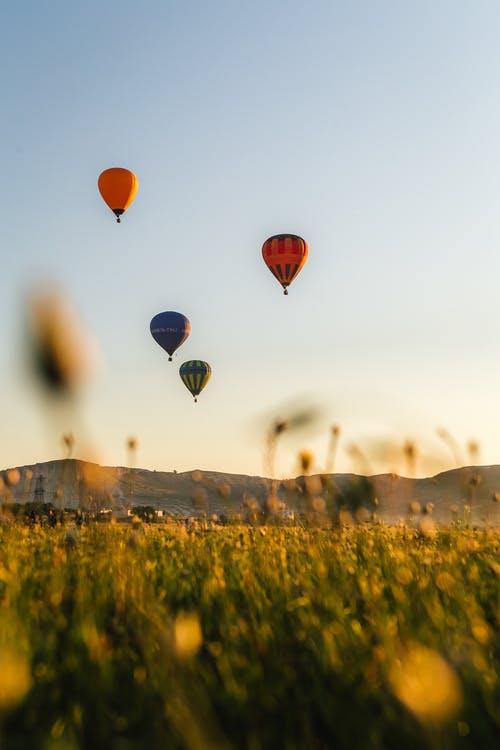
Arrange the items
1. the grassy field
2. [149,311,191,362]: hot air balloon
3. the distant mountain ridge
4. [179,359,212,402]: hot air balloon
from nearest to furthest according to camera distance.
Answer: the grassy field
the distant mountain ridge
[149,311,191,362]: hot air balloon
[179,359,212,402]: hot air balloon

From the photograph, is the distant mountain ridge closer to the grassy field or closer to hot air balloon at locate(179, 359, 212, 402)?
the grassy field

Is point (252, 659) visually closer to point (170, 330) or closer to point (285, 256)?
point (285, 256)

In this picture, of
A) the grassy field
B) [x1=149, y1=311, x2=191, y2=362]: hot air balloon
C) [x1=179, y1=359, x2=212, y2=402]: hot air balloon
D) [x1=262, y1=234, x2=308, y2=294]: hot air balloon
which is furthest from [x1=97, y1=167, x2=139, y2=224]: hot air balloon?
the grassy field

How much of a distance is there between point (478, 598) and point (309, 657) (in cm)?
154

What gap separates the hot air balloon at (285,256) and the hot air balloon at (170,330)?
9473mm

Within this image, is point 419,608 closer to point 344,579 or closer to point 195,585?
point 344,579

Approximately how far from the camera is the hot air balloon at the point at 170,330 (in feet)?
127

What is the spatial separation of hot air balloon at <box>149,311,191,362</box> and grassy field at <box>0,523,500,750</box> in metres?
33.8

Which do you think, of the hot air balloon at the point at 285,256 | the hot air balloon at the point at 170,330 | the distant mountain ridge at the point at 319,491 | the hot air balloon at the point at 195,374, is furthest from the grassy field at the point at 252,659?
the hot air balloon at the point at 195,374

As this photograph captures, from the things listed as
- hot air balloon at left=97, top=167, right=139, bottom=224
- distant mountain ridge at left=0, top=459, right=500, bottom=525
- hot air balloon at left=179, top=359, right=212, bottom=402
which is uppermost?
hot air balloon at left=97, top=167, right=139, bottom=224

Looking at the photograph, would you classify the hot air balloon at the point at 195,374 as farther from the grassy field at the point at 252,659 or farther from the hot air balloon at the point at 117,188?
the grassy field at the point at 252,659

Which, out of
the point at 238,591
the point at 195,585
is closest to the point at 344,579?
the point at 238,591

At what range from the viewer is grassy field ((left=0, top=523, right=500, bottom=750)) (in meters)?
2.26

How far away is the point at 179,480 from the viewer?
3656 inches
